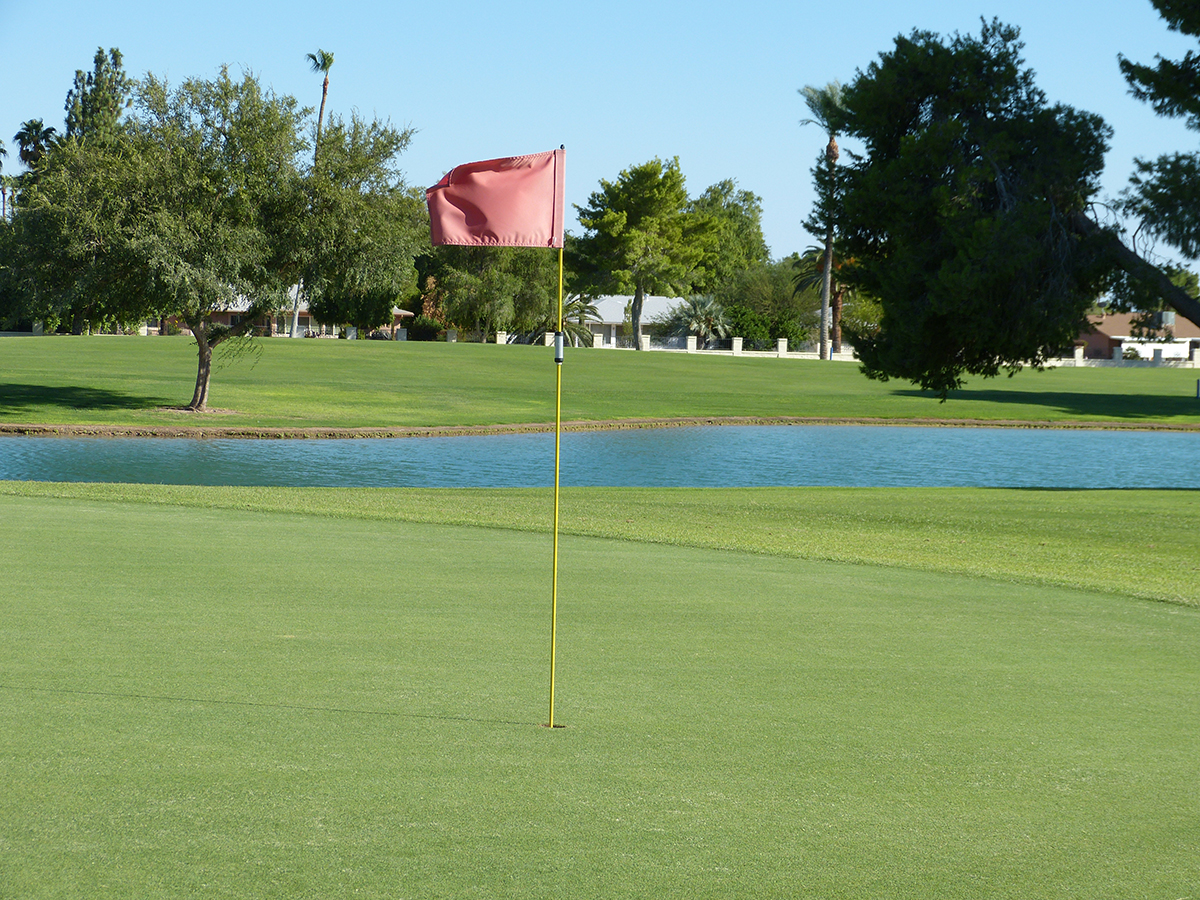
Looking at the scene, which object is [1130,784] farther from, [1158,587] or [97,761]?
[1158,587]

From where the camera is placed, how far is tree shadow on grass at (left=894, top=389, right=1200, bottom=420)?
5106 cm

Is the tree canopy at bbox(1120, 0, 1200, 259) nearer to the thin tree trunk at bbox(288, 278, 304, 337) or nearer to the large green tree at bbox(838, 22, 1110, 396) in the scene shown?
the large green tree at bbox(838, 22, 1110, 396)

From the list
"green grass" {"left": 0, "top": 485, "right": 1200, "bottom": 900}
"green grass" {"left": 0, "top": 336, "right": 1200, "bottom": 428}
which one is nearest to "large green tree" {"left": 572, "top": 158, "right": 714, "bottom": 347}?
"green grass" {"left": 0, "top": 336, "right": 1200, "bottom": 428}

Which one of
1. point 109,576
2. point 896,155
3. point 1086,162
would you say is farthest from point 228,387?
point 109,576

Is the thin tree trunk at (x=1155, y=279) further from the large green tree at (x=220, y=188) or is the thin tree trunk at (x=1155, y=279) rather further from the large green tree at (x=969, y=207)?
the large green tree at (x=220, y=188)

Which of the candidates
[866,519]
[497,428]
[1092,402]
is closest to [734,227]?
[1092,402]

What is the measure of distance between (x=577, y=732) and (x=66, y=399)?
38703 millimetres

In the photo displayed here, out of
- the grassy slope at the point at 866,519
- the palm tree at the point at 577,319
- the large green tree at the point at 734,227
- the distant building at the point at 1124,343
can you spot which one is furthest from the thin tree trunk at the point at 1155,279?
the large green tree at the point at 734,227

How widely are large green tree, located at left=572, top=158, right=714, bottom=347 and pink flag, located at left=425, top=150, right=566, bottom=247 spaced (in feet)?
271

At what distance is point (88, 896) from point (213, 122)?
1270 inches

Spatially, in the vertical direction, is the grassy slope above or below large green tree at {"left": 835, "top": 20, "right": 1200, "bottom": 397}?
below

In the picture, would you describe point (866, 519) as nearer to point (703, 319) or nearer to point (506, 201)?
point (506, 201)

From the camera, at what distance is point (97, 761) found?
451cm

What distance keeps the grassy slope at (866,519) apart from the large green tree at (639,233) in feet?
228
